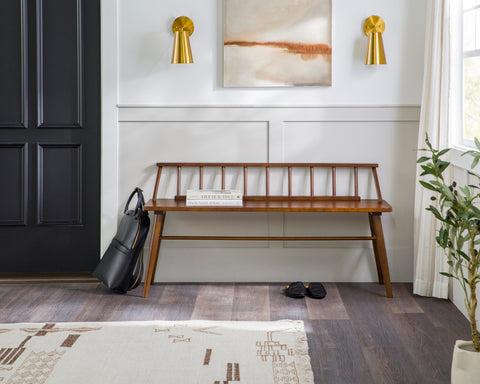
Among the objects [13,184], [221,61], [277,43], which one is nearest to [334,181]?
[277,43]

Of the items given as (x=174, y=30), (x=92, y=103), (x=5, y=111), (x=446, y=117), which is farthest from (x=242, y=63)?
(x=5, y=111)

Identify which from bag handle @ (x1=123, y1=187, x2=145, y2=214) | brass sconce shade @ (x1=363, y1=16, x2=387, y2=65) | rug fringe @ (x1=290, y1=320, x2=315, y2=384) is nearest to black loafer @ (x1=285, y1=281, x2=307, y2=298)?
rug fringe @ (x1=290, y1=320, x2=315, y2=384)

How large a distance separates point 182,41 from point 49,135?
1048 mm

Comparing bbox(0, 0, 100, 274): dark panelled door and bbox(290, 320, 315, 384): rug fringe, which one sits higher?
bbox(0, 0, 100, 274): dark panelled door

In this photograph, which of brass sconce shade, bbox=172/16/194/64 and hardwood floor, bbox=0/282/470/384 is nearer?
hardwood floor, bbox=0/282/470/384

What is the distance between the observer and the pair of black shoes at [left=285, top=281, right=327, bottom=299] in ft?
11.5

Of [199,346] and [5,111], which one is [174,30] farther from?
[199,346]

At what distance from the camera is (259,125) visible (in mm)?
3842

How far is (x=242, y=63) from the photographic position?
377cm

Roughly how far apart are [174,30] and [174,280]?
155 centimetres

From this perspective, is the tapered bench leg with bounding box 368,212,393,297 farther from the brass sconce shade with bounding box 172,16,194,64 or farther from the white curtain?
the brass sconce shade with bounding box 172,16,194,64

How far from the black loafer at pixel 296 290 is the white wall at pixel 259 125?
26 centimetres

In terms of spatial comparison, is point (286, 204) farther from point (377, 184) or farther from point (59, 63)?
point (59, 63)

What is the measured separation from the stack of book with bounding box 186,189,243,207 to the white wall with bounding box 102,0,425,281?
323 millimetres
